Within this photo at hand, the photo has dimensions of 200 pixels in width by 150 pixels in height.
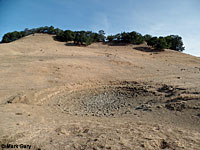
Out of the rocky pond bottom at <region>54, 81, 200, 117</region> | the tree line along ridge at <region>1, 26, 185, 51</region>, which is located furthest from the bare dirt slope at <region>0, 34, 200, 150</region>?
the tree line along ridge at <region>1, 26, 185, 51</region>

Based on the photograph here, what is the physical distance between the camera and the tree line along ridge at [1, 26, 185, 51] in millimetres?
24334

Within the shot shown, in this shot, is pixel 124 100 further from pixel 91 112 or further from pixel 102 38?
pixel 102 38

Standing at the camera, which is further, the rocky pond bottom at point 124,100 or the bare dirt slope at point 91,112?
the rocky pond bottom at point 124,100

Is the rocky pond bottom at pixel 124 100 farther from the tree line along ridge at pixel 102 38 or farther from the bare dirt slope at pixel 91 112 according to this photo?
the tree line along ridge at pixel 102 38

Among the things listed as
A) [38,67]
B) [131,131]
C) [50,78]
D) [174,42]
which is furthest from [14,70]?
[174,42]

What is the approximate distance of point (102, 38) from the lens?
29.3m

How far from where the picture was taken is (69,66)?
11.9 metres

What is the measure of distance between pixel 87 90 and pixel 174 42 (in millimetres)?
28143

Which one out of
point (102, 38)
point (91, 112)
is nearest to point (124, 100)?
point (91, 112)

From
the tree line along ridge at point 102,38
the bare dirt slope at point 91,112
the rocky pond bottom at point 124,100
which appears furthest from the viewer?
the tree line along ridge at point 102,38

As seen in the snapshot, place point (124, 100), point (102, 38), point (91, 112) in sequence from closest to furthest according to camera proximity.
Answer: point (91, 112) → point (124, 100) → point (102, 38)

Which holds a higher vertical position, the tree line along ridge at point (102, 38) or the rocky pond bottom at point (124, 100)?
the tree line along ridge at point (102, 38)

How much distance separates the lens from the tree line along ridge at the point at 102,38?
24334 mm

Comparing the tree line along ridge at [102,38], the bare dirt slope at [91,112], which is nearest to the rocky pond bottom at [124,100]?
the bare dirt slope at [91,112]
